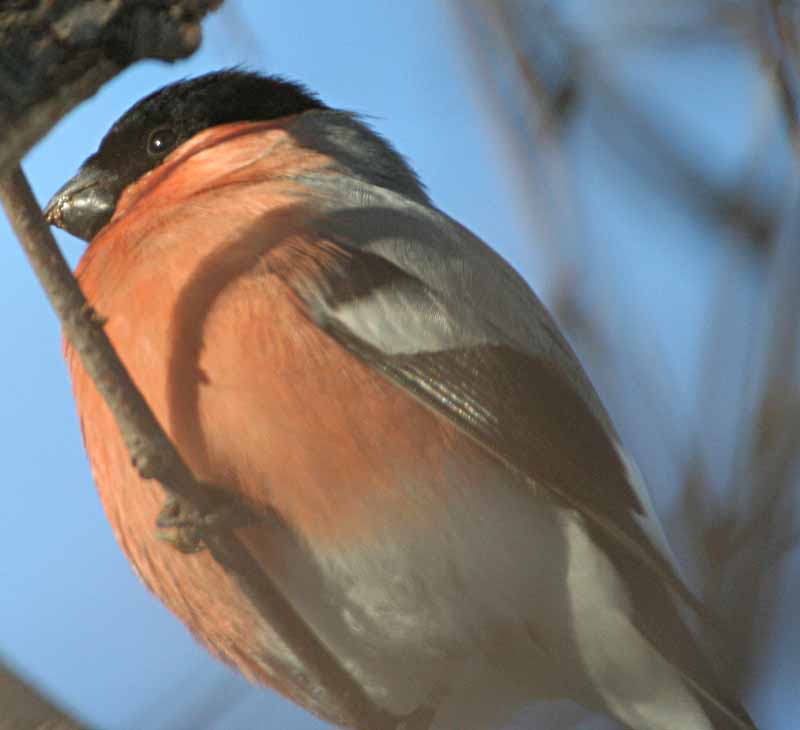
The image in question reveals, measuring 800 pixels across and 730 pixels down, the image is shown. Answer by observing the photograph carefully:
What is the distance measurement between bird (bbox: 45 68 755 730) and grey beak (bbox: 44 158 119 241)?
0.83 feet

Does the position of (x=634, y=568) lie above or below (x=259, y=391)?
below

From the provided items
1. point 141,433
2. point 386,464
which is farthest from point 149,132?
point 141,433

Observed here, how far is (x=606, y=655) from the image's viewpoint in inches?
91.1

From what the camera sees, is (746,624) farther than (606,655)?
No

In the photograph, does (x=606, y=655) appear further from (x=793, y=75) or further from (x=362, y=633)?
(x=793, y=75)

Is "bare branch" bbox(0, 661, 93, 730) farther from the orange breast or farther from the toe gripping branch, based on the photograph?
the orange breast

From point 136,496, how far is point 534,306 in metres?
0.94

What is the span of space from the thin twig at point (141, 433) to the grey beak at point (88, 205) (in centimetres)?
102

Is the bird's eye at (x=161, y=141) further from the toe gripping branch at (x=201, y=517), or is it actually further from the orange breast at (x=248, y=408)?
the toe gripping branch at (x=201, y=517)

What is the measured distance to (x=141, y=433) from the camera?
1.69 metres

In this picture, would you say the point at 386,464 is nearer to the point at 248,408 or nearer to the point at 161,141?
the point at 248,408

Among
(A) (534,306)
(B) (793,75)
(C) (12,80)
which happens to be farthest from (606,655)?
(C) (12,80)

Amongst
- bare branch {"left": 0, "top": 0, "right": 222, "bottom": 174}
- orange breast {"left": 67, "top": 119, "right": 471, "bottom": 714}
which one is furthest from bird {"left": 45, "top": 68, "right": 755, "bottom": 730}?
bare branch {"left": 0, "top": 0, "right": 222, "bottom": 174}

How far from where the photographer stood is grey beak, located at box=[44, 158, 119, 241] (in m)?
2.82
